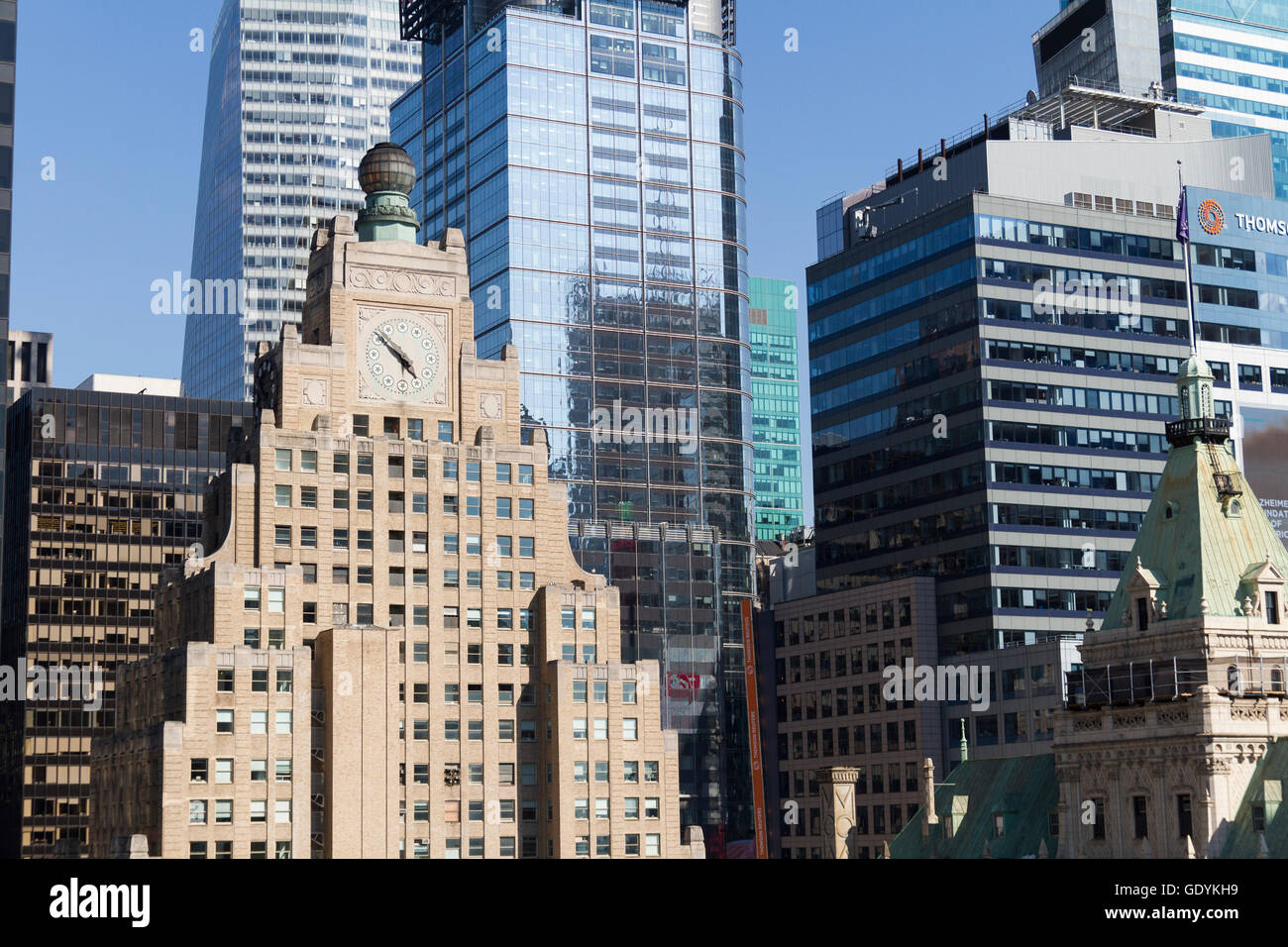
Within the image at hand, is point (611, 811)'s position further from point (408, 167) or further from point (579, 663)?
point (408, 167)

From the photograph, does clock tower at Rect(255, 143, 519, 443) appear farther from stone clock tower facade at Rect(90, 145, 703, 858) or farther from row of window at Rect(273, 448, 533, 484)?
row of window at Rect(273, 448, 533, 484)

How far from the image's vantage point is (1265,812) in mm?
113125

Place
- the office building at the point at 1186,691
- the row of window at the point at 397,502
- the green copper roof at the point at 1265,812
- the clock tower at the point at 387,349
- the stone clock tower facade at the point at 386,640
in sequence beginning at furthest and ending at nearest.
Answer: the clock tower at the point at 387,349, the row of window at the point at 397,502, the stone clock tower facade at the point at 386,640, the office building at the point at 1186,691, the green copper roof at the point at 1265,812

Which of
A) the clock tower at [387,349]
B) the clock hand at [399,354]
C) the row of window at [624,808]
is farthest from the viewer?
the clock hand at [399,354]

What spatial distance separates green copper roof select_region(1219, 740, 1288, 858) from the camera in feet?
365

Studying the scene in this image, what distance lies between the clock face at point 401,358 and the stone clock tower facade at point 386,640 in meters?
0.21

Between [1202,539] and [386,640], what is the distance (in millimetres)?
67471

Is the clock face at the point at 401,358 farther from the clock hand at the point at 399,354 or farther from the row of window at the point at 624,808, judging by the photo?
the row of window at the point at 624,808

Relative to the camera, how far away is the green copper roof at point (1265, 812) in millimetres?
111125

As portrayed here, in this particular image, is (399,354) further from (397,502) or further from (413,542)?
(413,542)

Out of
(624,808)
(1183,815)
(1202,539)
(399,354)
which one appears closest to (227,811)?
(624,808)

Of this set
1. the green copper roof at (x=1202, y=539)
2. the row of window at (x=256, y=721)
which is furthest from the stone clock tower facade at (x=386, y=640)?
the green copper roof at (x=1202, y=539)
